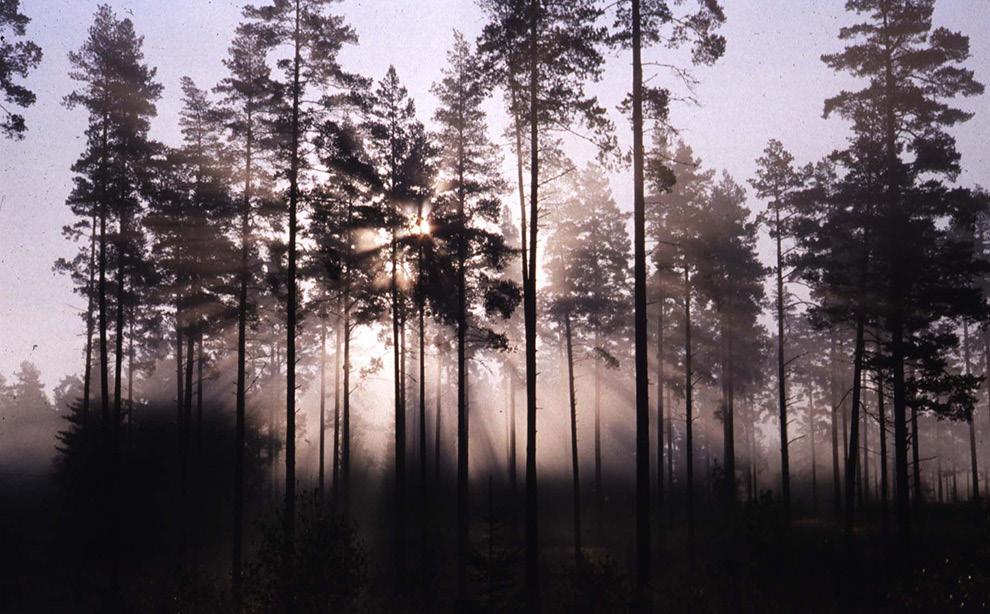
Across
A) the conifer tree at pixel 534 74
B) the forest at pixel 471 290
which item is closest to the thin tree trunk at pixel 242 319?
the forest at pixel 471 290

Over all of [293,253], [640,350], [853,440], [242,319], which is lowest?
[853,440]

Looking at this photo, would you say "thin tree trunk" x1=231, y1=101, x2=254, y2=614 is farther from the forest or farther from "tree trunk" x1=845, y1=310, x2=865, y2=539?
"tree trunk" x1=845, y1=310, x2=865, y2=539

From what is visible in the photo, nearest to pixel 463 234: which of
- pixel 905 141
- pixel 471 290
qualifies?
pixel 471 290

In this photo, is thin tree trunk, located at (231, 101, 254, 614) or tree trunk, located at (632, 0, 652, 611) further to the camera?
thin tree trunk, located at (231, 101, 254, 614)

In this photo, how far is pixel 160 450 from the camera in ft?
110

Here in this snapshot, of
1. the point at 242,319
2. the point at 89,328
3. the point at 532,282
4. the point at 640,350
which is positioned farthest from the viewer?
the point at 89,328

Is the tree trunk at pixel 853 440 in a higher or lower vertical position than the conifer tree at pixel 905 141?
lower

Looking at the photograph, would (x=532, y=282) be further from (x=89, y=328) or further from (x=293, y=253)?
(x=89, y=328)

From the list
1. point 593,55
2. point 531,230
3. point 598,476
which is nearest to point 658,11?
point 593,55

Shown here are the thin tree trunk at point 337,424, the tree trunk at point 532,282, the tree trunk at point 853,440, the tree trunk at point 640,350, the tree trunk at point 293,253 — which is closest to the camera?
the tree trunk at point 640,350

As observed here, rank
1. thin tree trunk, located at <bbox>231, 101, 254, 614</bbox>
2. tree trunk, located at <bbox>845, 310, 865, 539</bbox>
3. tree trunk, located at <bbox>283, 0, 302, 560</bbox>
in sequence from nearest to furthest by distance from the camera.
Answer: tree trunk, located at <bbox>283, 0, 302, 560</bbox>
thin tree trunk, located at <bbox>231, 101, 254, 614</bbox>
tree trunk, located at <bbox>845, 310, 865, 539</bbox>

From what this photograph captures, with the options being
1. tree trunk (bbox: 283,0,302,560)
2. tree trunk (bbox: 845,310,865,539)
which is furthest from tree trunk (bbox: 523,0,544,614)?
tree trunk (bbox: 845,310,865,539)

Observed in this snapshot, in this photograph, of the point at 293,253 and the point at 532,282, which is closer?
the point at 532,282

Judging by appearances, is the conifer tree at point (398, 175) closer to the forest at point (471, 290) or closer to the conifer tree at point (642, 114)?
the forest at point (471, 290)
